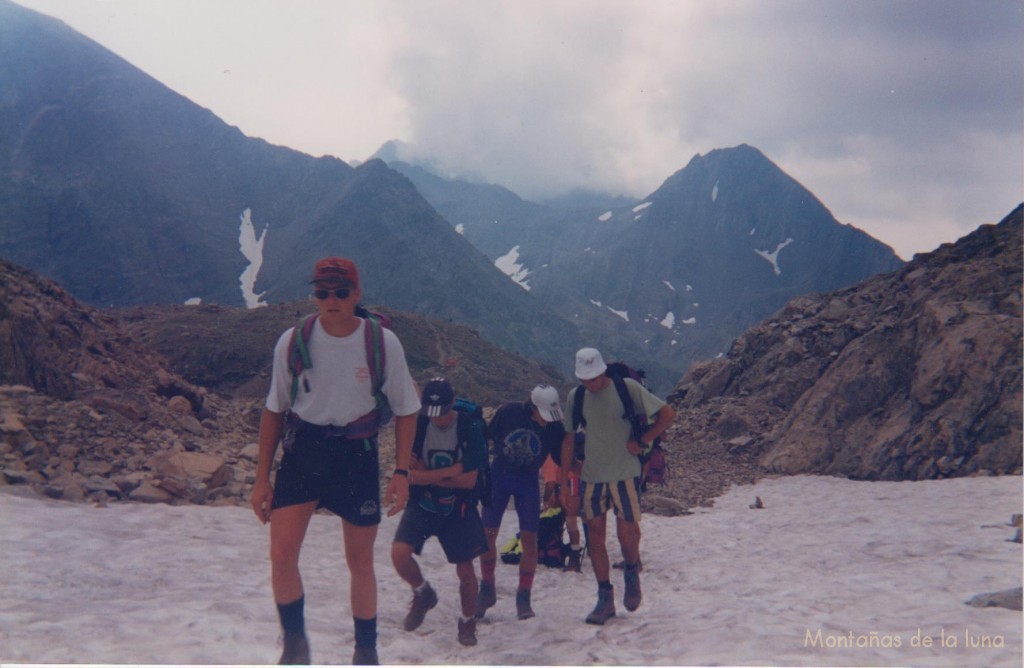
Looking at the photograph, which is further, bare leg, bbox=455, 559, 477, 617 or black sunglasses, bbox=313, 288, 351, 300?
bare leg, bbox=455, 559, 477, 617

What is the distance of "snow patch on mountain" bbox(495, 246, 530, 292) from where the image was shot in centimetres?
16201

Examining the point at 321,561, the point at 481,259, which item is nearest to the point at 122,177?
the point at 481,259

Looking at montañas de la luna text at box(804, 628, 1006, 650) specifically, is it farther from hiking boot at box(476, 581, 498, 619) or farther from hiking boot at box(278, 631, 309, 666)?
hiking boot at box(278, 631, 309, 666)

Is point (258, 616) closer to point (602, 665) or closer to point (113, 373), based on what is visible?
point (602, 665)

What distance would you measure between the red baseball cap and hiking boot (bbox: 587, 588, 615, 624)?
3.38 m

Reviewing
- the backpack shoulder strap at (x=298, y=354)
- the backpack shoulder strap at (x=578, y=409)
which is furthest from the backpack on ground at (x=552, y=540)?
the backpack shoulder strap at (x=298, y=354)

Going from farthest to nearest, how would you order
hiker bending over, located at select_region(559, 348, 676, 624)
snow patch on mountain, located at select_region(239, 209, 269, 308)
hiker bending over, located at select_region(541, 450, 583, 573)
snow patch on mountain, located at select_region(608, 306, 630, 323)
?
snow patch on mountain, located at select_region(608, 306, 630, 323), snow patch on mountain, located at select_region(239, 209, 269, 308), hiker bending over, located at select_region(541, 450, 583, 573), hiker bending over, located at select_region(559, 348, 676, 624)

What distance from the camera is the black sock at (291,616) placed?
364cm

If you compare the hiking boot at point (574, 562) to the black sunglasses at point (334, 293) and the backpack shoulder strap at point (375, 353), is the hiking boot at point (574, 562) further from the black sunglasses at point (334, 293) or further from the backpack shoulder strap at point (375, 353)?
the black sunglasses at point (334, 293)

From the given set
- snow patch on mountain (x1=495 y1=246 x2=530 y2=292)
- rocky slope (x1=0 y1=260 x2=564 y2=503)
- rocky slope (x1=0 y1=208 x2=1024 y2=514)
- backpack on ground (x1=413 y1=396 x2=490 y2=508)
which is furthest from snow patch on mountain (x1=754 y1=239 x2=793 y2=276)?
backpack on ground (x1=413 y1=396 x2=490 y2=508)

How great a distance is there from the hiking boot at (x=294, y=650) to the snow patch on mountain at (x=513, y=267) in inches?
5928

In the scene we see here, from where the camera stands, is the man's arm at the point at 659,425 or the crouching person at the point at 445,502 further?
the man's arm at the point at 659,425

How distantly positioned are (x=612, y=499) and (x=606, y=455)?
38 cm

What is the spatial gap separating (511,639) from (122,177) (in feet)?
342
